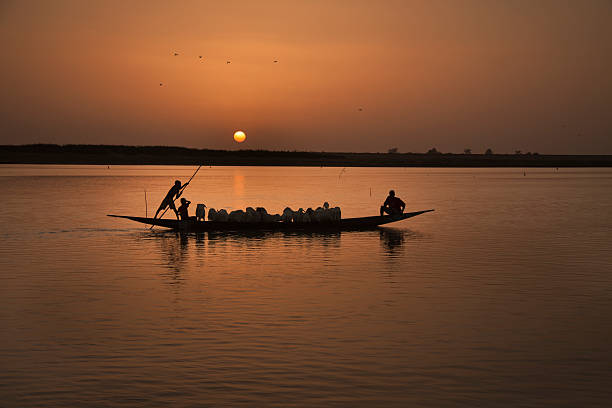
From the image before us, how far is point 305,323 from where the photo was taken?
14.5 metres

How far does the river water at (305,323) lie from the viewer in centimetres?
1052

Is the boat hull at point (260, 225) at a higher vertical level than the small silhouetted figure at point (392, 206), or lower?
lower

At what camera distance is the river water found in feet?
34.5

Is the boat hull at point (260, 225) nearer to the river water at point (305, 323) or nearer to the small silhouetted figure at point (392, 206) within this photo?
the small silhouetted figure at point (392, 206)

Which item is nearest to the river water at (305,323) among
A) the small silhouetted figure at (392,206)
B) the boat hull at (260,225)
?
the boat hull at (260,225)

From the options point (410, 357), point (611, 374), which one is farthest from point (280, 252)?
point (611, 374)

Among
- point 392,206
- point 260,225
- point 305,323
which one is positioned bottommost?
point 305,323

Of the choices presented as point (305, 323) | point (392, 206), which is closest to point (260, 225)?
point (392, 206)

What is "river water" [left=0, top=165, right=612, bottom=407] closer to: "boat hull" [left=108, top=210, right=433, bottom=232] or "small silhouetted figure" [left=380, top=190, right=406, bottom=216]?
"boat hull" [left=108, top=210, right=433, bottom=232]

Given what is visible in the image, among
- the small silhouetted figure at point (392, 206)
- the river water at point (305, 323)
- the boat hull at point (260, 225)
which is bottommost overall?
the river water at point (305, 323)

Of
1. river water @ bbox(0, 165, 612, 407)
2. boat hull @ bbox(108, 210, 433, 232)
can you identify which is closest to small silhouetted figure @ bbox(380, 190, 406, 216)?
boat hull @ bbox(108, 210, 433, 232)

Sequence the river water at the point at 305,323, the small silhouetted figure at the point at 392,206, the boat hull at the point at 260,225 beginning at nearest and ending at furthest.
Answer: the river water at the point at 305,323, the boat hull at the point at 260,225, the small silhouetted figure at the point at 392,206

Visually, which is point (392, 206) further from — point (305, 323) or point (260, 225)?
point (305, 323)

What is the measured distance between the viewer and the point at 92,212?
4562cm
